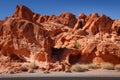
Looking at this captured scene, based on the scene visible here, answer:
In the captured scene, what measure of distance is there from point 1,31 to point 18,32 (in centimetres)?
344

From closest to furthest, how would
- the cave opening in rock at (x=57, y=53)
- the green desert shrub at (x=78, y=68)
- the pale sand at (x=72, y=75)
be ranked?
the pale sand at (x=72, y=75), the green desert shrub at (x=78, y=68), the cave opening in rock at (x=57, y=53)

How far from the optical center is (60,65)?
2041 inches

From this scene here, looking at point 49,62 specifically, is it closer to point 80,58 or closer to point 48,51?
point 48,51

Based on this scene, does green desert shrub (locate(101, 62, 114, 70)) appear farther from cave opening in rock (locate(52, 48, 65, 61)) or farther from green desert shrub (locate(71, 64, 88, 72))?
cave opening in rock (locate(52, 48, 65, 61))

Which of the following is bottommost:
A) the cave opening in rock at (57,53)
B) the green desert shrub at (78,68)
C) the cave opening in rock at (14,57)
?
the green desert shrub at (78,68)

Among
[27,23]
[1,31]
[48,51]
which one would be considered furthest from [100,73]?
[1,31]

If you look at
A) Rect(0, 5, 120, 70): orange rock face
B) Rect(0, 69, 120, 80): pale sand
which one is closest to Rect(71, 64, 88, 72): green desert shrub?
Rect(0, 69, 120, 80): pale sand

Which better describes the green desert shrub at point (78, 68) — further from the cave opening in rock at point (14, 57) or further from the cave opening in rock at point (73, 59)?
the cave opening in rock at point (14, 57)

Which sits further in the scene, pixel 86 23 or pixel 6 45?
pixel 86 23

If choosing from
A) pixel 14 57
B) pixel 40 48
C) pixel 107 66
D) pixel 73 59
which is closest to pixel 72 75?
pixel 107 66

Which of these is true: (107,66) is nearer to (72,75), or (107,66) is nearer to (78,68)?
(78,68)

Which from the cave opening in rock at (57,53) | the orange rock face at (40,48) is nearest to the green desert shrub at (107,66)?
the orange rock face at (40,48)

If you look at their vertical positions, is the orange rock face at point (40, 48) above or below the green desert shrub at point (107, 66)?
above

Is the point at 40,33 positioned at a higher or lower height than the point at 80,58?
higher
